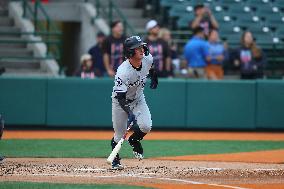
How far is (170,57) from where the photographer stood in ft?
60.1

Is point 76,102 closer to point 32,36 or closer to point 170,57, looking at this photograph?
point 170,57

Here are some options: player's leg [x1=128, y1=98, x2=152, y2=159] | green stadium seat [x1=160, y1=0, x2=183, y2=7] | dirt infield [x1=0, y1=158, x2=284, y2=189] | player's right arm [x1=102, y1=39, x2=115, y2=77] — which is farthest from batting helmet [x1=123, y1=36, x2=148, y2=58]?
green stadium seat [x1=160, y1=0, x2=183, y2=7]

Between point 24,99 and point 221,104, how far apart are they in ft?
13.7

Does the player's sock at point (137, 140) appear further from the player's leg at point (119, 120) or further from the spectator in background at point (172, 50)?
the spectator in background at point (172, 50)

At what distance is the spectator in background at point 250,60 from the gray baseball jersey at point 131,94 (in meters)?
7.77

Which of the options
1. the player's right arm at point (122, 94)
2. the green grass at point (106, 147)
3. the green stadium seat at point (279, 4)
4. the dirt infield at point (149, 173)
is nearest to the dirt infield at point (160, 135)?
the green grass at point (106, 147)

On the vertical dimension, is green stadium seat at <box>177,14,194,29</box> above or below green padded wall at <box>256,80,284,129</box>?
above

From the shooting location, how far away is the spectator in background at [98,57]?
18969 millimetres

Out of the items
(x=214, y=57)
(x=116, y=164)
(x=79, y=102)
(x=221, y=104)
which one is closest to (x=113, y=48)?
(x=79, y=102)

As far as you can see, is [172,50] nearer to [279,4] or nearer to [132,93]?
[279,4]

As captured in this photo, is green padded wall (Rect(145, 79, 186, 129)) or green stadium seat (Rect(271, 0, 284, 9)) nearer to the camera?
green padded wall (Rect(145, 79, 186, 129))

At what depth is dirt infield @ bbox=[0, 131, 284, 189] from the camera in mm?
10234

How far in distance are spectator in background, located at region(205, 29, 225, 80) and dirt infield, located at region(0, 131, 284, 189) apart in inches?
201

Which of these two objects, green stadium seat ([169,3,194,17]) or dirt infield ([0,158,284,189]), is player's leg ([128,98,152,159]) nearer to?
dirt infield ([0,158,284,189])
